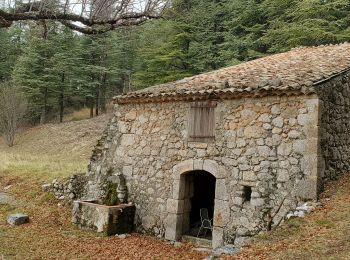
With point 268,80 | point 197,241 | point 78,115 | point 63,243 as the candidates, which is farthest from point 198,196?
point 78,115

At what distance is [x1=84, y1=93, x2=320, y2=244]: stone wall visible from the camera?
7.07 metres

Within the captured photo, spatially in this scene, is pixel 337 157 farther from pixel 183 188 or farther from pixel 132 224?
pixel 132 224

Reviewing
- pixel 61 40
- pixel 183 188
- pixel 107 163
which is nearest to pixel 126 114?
pixel 107 163

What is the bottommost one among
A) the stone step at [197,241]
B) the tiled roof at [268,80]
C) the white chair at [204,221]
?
the stone step at [197,241]

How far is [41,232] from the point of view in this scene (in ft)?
29.0

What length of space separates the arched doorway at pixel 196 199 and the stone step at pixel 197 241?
253 mm

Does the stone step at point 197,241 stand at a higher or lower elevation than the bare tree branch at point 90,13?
lower

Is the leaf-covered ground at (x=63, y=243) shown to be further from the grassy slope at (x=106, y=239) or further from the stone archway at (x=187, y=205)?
the stone archway at (x=187, y=205)

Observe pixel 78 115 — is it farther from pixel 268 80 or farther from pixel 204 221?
pixel 268 80

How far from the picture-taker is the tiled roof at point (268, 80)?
7.26m

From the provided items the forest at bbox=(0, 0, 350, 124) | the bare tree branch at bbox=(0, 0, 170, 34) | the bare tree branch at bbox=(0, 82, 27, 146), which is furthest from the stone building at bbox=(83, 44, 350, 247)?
the bare tree branch at bbox=(0, 82, 27, 146)

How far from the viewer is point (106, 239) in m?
8.38

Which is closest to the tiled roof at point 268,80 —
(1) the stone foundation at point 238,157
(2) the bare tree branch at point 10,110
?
(1) the stone foundation at point 238,157

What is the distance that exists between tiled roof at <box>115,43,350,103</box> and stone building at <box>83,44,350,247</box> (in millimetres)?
22
